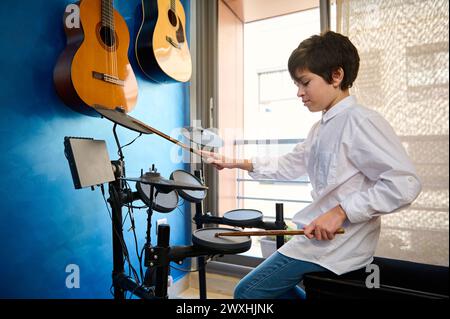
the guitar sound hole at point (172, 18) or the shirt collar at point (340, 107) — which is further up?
the guitar sound hole at point (172, 18)

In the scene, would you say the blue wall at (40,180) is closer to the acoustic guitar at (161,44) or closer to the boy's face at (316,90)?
the acoustic guitar at (161,44)

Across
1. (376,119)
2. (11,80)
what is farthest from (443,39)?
(11,80)

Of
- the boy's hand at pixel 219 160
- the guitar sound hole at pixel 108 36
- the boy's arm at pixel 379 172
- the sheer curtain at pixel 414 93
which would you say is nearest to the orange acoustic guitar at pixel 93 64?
the guitar sound hole at pixel 108 36

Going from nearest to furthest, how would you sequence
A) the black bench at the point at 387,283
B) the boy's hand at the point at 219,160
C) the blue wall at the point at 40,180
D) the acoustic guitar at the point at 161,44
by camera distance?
the black bench at the point at 387,283 → the blue wall at the point at 40,180 → the boy's hand at the point at 219,160 → the acoustic guitar at the point at 161,44

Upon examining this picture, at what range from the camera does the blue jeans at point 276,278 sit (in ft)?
2.89

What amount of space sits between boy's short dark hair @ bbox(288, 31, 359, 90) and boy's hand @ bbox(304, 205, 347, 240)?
44 centimetres

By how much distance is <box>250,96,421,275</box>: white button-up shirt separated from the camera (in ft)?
2.45

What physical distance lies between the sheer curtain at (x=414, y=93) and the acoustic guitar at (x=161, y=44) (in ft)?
3.20

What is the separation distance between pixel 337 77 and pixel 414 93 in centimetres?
25

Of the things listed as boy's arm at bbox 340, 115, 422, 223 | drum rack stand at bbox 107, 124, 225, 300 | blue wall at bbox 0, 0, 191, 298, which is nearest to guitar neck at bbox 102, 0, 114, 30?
blue wall at bbox 0, 0, 191, 298

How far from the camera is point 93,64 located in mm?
1181

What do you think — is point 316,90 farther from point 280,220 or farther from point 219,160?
point 280,220

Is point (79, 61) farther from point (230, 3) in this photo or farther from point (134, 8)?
point (230, 3)
